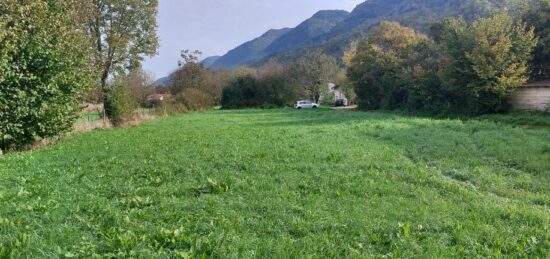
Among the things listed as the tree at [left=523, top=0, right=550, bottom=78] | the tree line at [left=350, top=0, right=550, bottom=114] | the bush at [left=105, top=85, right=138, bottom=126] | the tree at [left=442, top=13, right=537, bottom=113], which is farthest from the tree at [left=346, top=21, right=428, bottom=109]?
the bush at [left=105, top=85, right=138, bottom=126]

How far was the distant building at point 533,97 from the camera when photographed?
24.7 meters

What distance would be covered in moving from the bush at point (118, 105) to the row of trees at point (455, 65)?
23.0 meters

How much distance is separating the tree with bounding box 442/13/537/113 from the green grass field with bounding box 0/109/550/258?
14.6 m

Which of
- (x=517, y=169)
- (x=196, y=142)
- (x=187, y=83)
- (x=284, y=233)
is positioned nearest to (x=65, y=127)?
(x=196, y=142)

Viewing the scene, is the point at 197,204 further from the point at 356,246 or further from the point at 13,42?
the point at 13,42

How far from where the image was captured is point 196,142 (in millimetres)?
14750

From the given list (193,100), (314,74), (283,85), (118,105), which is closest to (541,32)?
(118,105)

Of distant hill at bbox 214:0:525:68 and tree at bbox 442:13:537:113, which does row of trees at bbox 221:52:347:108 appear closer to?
distant hill at bbox 214:0:525:68

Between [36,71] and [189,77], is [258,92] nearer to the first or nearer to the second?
[189,77]

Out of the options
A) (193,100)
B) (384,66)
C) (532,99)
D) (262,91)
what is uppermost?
(384,66)

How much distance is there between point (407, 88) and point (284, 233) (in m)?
35.1

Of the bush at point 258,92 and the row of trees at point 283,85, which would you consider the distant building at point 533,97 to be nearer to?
the row of trees at point 283,85

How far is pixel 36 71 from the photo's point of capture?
593 inches

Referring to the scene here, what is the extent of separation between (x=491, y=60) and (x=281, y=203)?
23.6 metres
